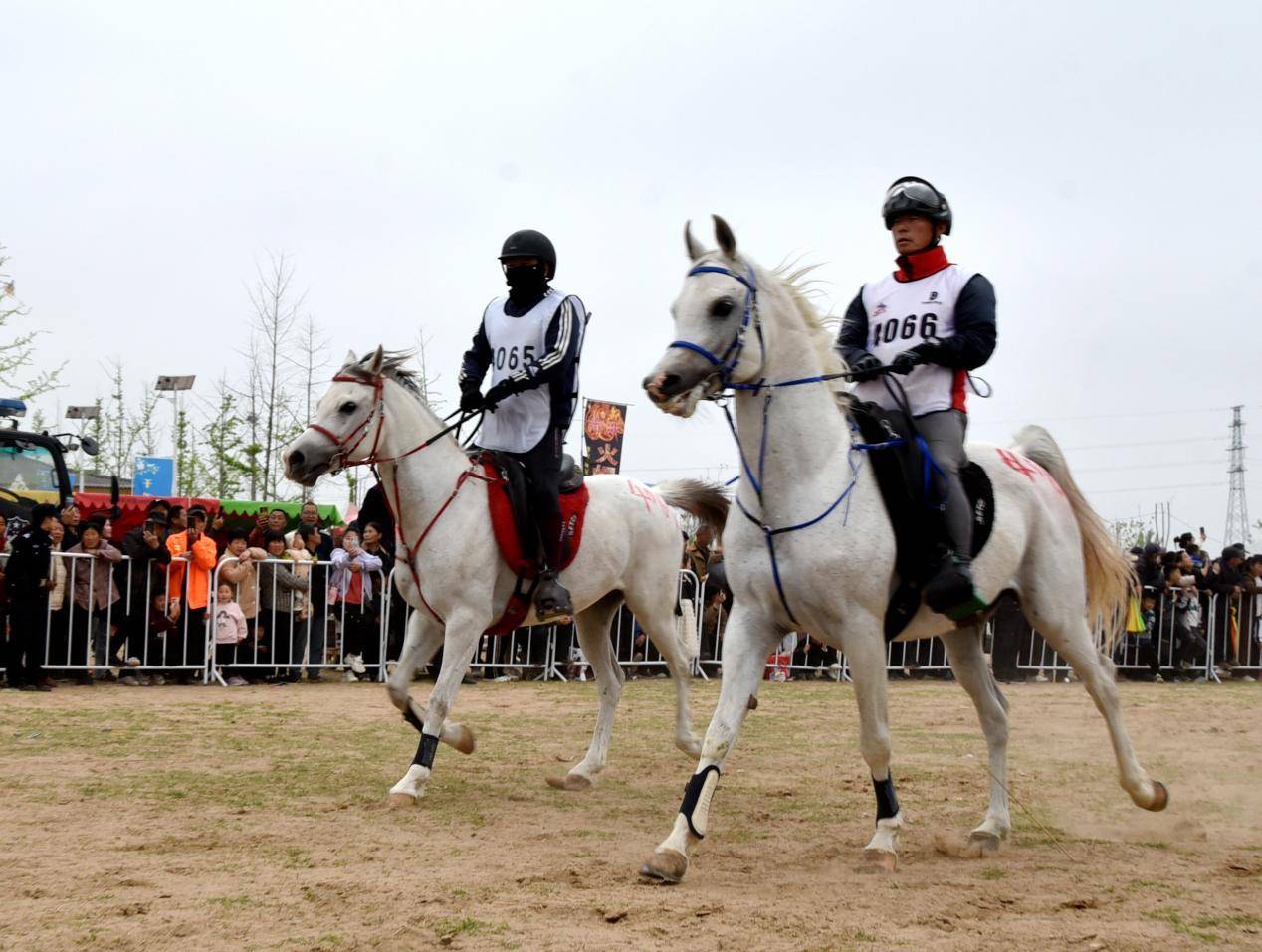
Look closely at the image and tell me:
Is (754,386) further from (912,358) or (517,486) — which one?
(517,486)

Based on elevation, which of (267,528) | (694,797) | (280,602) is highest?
(267,528)

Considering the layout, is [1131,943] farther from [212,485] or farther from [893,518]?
[212,485]

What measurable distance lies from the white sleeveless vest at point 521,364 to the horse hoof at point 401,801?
98.9 inches

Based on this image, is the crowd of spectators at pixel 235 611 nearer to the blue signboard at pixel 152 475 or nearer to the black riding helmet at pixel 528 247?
the black riding helmet at pixel 528 247

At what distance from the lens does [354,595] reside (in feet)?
53.7

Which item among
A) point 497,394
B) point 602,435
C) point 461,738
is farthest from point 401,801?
point 602,435

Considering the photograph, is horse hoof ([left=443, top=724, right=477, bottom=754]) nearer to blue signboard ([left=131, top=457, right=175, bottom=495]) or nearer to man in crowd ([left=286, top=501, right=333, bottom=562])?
man in crowd ([left=286, top=501, right=333, bottom=562])

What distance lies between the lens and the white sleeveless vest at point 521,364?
8898 mm

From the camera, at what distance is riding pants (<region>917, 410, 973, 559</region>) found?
639 cm

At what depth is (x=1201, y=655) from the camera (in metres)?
22.7

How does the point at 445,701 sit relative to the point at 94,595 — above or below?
below

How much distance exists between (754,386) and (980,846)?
2643 millimetres

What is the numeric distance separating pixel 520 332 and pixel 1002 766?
423 centimetres

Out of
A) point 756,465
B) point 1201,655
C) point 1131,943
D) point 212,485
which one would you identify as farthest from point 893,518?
point 212,485
